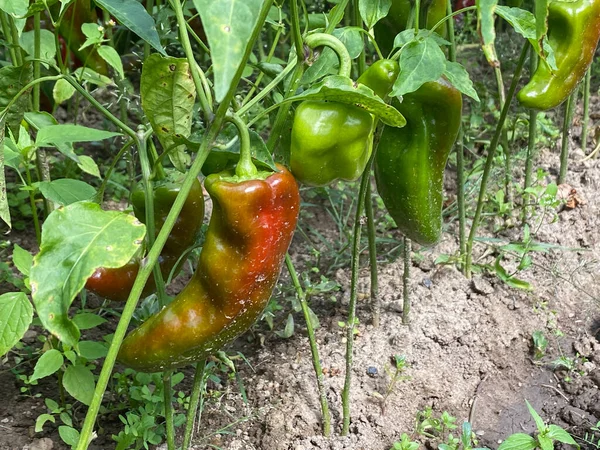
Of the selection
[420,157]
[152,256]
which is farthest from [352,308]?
[152,256]

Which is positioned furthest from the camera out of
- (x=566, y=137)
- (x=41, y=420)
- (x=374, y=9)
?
(x=566, y=137)

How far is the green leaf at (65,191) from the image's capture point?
40.4 inches

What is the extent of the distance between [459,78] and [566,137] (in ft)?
3.57

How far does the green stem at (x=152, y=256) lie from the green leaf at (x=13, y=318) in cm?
22

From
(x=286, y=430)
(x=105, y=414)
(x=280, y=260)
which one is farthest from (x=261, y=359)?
(x=280, y=260)

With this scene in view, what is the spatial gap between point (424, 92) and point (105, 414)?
85 centimetres

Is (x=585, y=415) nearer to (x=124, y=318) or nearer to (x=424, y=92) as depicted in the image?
(x=424, y=92)

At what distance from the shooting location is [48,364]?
113 cm

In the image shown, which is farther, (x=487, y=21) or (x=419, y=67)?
(x=419, y=67)

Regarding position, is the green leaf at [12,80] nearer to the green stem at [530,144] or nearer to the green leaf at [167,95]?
the green leaf at [167,95]

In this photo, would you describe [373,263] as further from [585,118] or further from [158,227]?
[585,118]

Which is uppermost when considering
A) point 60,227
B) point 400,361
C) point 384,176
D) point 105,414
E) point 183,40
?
point 183,40

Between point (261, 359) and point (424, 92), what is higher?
point (424, 92)

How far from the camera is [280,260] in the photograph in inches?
35.4
